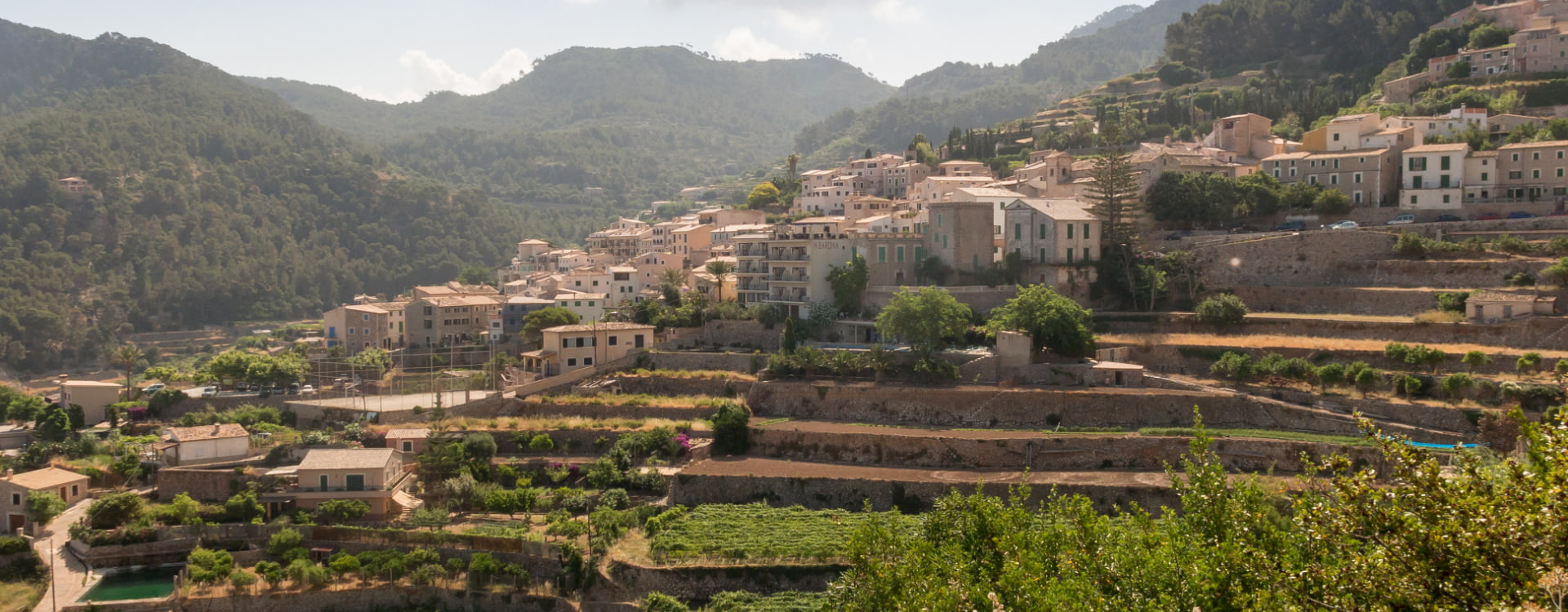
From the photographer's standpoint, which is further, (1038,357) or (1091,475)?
(1038,357)

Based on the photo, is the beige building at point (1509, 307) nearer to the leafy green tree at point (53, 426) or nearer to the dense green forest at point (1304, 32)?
the dense green forest at point (1304, 32)

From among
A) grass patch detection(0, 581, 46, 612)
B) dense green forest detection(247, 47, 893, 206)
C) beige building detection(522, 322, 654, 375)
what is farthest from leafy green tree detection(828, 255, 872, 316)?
dense green forest detection(247, 47, 893, 206)

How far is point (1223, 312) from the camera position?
3447 cm

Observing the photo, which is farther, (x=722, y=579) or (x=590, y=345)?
(x=590, y=345)

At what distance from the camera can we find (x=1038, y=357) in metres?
34.0

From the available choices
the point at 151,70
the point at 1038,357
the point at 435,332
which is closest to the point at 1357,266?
the point at 1038,357

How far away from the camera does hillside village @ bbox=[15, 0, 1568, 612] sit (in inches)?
960

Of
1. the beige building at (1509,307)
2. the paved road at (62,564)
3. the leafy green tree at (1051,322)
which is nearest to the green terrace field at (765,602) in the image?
the leafy green tree at (1051,322)

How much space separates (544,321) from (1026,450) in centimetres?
2224

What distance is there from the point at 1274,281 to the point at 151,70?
110836 mm

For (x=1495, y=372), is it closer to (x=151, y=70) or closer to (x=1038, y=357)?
(x=1038, y=357)

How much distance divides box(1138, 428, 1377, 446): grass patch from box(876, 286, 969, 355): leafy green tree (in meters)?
6.63

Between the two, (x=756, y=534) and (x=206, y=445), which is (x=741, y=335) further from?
(x=206, y=445)

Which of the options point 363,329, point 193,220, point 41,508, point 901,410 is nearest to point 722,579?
point 901,410
